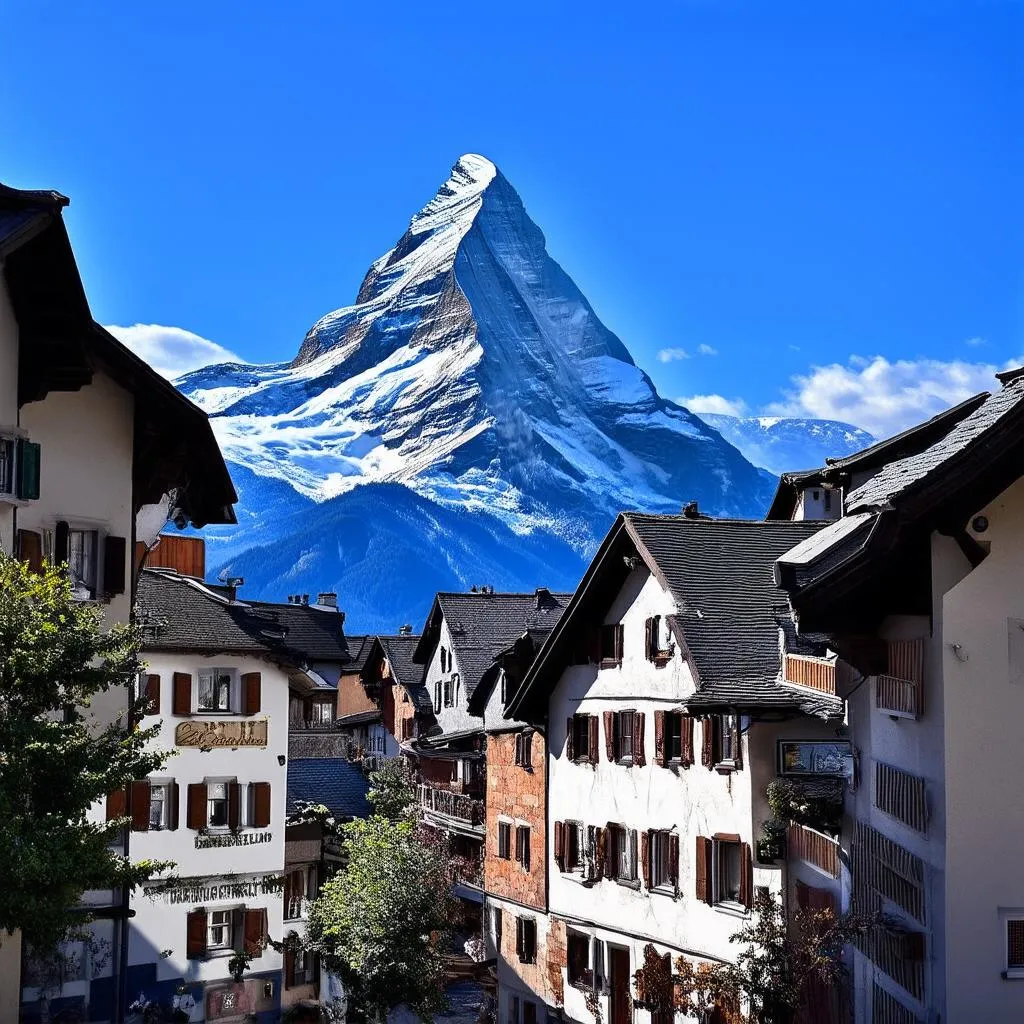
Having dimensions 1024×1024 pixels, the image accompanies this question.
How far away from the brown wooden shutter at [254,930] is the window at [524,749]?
27.7ft

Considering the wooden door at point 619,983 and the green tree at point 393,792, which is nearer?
the wooden door at point 619,983

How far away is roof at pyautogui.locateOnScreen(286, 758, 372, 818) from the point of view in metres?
63.0

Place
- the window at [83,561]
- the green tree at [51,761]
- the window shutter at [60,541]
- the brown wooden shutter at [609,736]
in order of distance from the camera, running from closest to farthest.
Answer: the green tree at [51,761] → the window shutter at [60,541] → the window at [83,561] → the brown wooden shutter at [609,736]

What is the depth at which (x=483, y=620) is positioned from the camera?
2916 inches

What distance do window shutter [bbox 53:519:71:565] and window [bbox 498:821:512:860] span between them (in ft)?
84.2

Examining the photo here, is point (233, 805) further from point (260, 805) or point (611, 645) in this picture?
point (611, 645)

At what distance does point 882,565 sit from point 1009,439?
215cm

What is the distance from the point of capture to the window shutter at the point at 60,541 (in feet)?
87.2

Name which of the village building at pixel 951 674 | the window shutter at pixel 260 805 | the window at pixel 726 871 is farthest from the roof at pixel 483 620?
the village building at pixel 951 674

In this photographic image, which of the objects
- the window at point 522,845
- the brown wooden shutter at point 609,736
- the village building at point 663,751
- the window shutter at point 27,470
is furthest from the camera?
the window at point 522,845

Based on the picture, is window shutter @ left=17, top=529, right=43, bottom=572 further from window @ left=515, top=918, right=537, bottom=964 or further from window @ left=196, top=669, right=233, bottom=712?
window @ left=515, top=918, right=537, bottom=964

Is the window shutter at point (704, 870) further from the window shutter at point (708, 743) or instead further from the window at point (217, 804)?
the window at point (217, 804)

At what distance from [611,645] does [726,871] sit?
8.51 metres

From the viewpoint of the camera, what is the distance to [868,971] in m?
24.2
